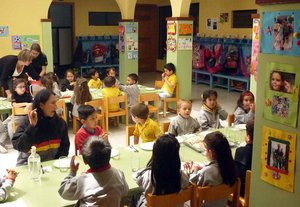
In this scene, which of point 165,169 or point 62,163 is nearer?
point 165,169

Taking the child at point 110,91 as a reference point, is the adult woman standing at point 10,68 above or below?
above

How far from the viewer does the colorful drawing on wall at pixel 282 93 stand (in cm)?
231

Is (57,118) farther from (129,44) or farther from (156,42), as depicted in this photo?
(156,42)

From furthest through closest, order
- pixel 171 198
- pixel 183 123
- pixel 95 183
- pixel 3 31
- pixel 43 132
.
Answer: pixel 3 31, pixel 183 123, pixel 43 132, pixel 171 198, pixel 95 183

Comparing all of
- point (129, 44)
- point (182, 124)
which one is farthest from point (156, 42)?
point (182, 124)

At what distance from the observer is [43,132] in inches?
147

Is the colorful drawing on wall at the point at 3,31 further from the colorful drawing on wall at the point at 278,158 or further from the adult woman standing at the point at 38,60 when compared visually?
the colorful drawing on wall at the point at 278,158

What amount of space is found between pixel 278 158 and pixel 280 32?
792mm

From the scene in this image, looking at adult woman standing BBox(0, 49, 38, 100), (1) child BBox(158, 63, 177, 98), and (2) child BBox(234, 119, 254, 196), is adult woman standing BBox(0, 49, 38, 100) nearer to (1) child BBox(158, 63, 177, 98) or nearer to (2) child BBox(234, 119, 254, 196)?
(1) child BBox(158, 63, 177, 98)

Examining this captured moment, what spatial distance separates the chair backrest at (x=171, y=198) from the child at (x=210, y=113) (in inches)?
101

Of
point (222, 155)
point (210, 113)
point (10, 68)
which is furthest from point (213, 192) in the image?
point (10, 68)

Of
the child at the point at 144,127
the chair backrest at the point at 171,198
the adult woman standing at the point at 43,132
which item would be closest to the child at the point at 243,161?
the chair backrest at the point at 171,198

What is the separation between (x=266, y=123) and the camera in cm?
253

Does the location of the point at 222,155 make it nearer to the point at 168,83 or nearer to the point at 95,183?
the point at 95,183
